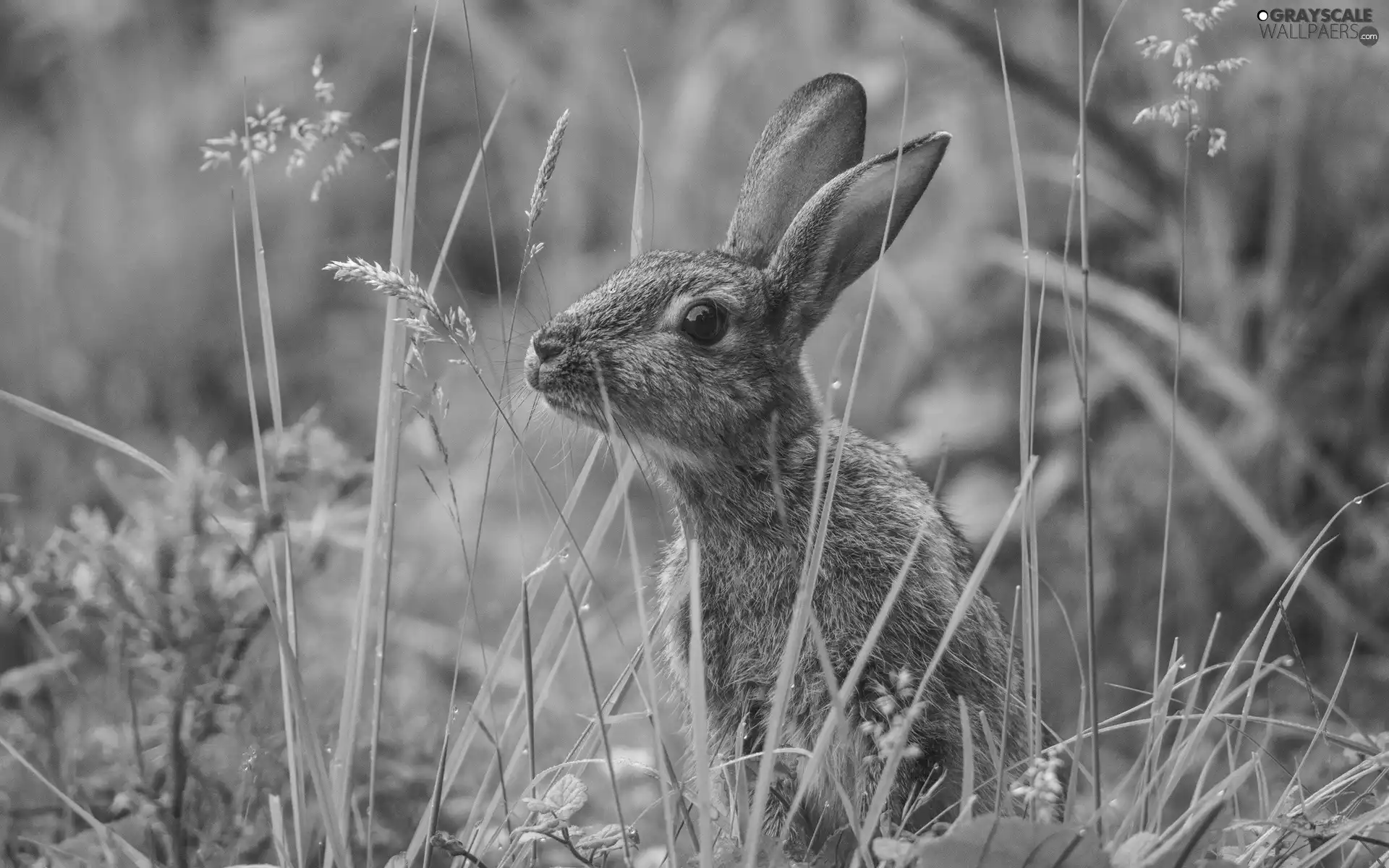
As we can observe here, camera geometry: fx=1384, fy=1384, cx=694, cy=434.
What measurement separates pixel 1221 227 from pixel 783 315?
9.32 ft

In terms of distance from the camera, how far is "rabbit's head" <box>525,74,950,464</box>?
335cm

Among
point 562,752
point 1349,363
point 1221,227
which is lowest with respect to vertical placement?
point 562,752

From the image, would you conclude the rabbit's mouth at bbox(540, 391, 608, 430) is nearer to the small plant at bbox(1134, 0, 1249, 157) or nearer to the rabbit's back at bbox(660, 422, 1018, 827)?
the rabbit's back at bbox(660, 422, 1018, 827)

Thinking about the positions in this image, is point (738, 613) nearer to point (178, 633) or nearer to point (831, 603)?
point (831, 603)

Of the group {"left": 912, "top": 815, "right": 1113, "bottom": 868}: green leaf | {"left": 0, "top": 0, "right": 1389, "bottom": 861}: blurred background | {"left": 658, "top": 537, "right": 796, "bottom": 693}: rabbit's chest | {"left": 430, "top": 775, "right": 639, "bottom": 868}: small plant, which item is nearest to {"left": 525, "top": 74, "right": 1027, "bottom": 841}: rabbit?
{"left": 658, "top": 537, "right": 796, "bottom": 693}: rabbit's chest

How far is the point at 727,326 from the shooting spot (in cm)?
349

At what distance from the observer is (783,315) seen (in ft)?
11.8

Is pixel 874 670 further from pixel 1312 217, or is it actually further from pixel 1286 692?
pixel 1312 217

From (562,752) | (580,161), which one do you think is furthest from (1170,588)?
(580,161)

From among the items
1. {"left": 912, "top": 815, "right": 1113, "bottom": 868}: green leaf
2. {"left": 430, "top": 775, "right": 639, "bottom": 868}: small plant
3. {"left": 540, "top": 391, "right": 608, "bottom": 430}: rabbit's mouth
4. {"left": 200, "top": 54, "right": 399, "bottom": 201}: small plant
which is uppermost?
{"left": 200, "top": 54, "right": 399, "bottom": 201}: small plant

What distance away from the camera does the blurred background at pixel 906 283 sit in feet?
17.6

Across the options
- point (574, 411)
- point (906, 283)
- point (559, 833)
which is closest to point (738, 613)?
point (574, 411)

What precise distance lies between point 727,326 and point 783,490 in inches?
17.6

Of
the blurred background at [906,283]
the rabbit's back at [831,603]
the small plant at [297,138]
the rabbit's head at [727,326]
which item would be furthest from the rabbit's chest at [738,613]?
the small plant at [297,138]
